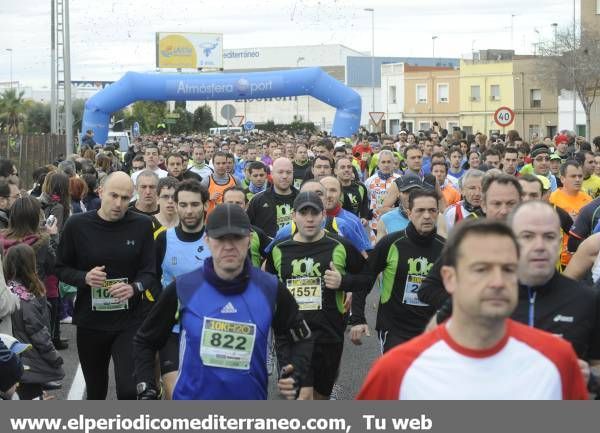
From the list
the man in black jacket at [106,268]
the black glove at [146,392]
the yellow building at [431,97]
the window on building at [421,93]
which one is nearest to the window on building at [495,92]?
the yellow building at [431,97]

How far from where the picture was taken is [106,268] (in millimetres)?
7965

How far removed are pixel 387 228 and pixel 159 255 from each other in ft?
6.93

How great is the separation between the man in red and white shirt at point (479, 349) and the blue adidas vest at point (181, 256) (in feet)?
13.5

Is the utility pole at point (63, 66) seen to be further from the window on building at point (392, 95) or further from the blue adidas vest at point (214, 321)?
the window on building at point (392, 95)

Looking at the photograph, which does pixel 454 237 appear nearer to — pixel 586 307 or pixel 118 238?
pixel 586 307

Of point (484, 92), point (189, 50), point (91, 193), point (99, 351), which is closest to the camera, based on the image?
point (99, 351)

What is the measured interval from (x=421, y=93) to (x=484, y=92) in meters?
8.03

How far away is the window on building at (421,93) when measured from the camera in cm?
8881

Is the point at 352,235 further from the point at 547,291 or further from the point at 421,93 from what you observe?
the point at 421,93

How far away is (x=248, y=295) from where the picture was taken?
5.57 meters

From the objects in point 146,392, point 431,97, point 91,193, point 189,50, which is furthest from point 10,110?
point 146,392

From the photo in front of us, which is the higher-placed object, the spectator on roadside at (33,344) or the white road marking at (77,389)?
the spectator on roadside at (33,344)

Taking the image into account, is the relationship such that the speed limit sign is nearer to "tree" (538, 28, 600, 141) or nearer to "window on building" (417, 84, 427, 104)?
"tree" (538, 28, 600, 141)
